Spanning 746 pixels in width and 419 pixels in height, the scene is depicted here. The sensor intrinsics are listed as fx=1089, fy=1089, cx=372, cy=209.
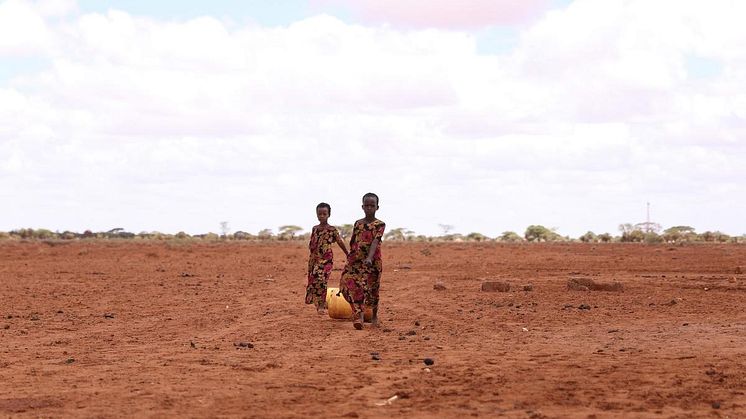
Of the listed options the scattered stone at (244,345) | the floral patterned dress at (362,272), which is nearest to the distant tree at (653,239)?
the floral patterned dress at (362,272)

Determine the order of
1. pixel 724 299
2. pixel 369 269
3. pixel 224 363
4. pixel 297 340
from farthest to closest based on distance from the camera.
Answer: pixel 724 299, pixel 369 269, pixel 297 340, pixel 224 363

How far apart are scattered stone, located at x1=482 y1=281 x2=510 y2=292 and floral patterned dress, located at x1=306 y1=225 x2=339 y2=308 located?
17.2 ft

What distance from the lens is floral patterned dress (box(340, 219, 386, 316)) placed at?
1557 centimetres

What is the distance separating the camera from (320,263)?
17.7 metres

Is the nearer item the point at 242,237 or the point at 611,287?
the point at 611,287

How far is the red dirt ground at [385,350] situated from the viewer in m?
9.23

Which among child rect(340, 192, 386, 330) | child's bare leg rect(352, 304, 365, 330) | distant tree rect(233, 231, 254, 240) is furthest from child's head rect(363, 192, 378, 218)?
distant tree rect(233, 231, 254, 240)

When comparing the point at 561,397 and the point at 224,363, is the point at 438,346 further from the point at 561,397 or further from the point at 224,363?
the point at 561,397

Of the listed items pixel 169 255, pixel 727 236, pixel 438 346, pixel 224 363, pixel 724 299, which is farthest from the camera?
pixel 727 236

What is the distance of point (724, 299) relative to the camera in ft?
66.4

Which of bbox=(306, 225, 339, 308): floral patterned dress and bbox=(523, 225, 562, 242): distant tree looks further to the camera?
bbox=(523, 225, 562, 242): distant tree

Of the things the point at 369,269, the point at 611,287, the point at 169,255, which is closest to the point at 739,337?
the point at 369,269

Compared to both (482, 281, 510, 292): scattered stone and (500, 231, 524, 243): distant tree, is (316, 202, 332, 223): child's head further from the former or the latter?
(500, 231, 524, 243): distant tree

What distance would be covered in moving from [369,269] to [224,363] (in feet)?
14.1
